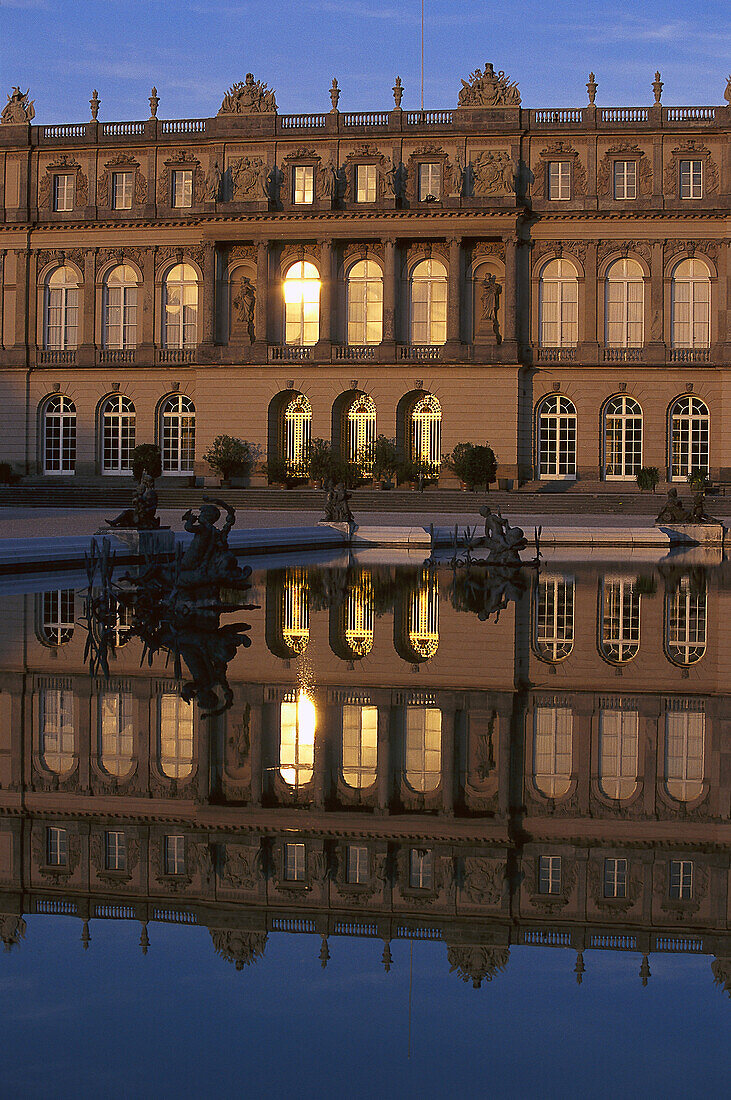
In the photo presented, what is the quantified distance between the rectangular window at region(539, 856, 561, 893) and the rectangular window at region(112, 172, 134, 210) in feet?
180

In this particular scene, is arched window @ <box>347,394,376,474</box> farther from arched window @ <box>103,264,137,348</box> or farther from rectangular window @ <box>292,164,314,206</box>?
arched window @ <box>103,264,137,348</box>

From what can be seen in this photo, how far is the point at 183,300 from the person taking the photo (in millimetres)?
57406

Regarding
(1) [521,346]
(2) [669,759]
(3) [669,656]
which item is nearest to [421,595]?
(3) [669,656]

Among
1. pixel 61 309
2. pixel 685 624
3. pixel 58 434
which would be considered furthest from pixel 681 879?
pixel 61 309

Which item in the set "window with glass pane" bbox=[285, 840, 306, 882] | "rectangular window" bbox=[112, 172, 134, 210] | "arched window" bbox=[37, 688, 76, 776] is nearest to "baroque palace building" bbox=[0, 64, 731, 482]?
"rectangular window" bbox=[112, 172, 134, 210]

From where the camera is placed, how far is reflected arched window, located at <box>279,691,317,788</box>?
8094 mm

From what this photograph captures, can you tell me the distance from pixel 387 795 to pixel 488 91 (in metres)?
50.8

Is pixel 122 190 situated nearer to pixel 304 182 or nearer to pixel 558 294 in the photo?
pixel 304 182

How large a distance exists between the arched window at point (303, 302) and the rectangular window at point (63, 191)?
10.6 meters

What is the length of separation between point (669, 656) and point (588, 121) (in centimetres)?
4457

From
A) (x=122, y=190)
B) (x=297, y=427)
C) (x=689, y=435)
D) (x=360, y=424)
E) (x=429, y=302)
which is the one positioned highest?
(x=122, y=190)

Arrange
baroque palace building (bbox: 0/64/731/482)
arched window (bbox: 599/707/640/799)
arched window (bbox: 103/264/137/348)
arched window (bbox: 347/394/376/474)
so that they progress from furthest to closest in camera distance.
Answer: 1. arched window (bbox: 103/264/137/348)
2. arched window (bbox: 347/394/376/474)
3. baroque palace building (bbox: 0/64/731/482)
4. arched window (bbox: 599/707/640/799)

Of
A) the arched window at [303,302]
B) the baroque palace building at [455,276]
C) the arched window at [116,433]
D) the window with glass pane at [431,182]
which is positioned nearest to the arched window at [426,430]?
the baroque palace building at [455,276]

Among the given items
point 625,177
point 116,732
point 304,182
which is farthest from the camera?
point 304,182
